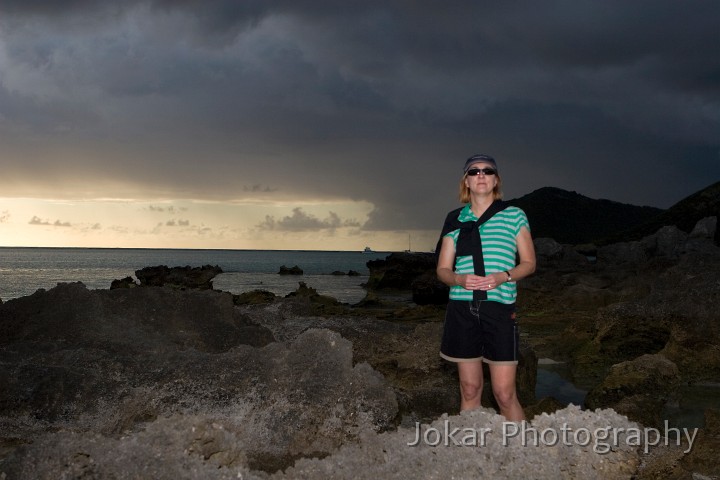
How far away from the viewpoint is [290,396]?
16.0 feet

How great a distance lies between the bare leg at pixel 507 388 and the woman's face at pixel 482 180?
1331mm

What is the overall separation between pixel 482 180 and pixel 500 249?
1.81 ft

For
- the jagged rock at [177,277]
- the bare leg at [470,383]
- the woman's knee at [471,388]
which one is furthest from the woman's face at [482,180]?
the jagged rock at [177,277]

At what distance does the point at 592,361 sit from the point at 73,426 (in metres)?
8.78

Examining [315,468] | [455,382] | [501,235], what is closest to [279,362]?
[315,468]

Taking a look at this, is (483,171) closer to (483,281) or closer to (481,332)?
(483,281)

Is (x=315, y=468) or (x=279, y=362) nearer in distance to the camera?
(x=315, y=468)

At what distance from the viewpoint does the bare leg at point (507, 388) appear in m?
4.39

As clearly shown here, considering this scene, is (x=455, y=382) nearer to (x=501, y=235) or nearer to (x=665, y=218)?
(x=501, y=235)

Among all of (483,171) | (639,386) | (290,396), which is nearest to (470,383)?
(290,396)

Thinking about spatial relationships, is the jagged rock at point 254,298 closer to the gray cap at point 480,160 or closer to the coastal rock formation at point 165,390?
the coastal rock formation at point 165,390

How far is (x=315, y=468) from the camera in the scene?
3650 millimetres

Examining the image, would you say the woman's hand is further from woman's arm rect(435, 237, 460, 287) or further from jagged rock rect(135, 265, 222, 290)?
jagged rock rect(135, 265, 222, 290)

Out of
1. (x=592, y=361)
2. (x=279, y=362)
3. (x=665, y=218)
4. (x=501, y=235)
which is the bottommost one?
(x=592, y=361)
